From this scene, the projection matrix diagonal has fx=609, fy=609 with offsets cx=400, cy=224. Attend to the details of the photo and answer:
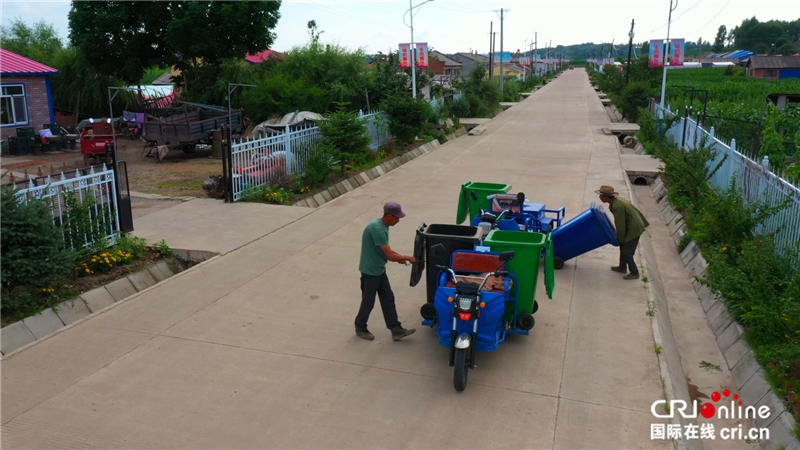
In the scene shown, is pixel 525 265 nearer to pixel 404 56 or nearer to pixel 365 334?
pixel 365 334

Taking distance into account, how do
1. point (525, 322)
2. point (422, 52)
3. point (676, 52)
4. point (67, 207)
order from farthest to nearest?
point (676, 52)
point (422, 52)
point (67, 207)
point (525, 322)

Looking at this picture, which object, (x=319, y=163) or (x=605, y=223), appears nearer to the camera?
(x=605, y=223)

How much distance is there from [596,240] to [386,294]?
12.6 feet

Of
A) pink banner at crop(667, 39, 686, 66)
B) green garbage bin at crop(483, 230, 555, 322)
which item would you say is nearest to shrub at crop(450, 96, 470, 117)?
pink banner at crop(667, 39, 686, 66)

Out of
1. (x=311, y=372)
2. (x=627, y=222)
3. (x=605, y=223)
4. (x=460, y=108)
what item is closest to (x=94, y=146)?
(x=311, y=372)

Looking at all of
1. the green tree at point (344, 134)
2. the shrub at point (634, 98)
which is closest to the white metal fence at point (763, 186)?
the green tree at point (344, 134)

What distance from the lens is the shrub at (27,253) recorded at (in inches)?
271

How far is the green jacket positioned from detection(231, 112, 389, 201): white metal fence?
7.65 m

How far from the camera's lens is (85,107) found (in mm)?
28562

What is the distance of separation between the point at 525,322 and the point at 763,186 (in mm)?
5793

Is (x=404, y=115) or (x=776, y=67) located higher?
(x=776, y=67)

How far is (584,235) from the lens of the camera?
Result: 911 centimetres

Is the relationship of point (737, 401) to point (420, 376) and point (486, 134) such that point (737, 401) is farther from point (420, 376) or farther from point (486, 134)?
point (486, 134)

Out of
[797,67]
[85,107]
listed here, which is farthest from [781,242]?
[797,67]
